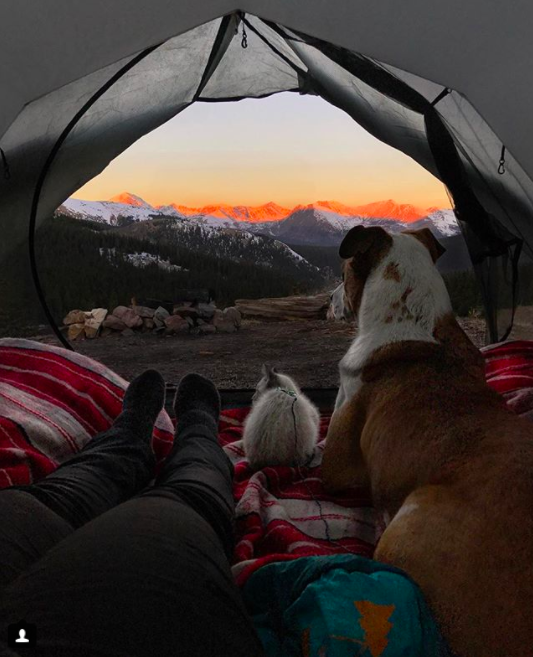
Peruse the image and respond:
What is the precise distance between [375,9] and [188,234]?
2722mm

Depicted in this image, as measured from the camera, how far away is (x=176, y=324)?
4305 mm

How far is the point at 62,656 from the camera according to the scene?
2.60 ft

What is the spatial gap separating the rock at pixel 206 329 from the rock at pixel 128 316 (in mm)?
465

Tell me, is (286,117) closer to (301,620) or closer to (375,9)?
(375,9)

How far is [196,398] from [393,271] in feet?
3.39

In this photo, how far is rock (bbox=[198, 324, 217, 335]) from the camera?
169 inches

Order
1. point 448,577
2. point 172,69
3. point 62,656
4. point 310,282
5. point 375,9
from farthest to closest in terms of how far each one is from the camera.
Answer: point 310,282 < point 172,69 < point 375,9 < point 448,577 < point 62,656

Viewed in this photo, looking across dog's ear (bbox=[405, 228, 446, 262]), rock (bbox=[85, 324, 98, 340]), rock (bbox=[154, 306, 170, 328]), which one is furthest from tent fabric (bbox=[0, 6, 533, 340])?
rock (bbox=[154, 306, 170, 328])

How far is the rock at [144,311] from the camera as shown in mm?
4402

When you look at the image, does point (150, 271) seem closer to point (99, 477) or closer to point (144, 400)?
point (144, 400)

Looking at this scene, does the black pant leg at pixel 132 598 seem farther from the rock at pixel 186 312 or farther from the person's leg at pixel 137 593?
the rock at pixel 186 312

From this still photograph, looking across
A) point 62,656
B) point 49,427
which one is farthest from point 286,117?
point 62,656

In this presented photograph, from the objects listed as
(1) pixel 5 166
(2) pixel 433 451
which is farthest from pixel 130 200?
(2) pixel 433 451

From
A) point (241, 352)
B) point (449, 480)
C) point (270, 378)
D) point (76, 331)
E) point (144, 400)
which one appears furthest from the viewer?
point (241, 352)
